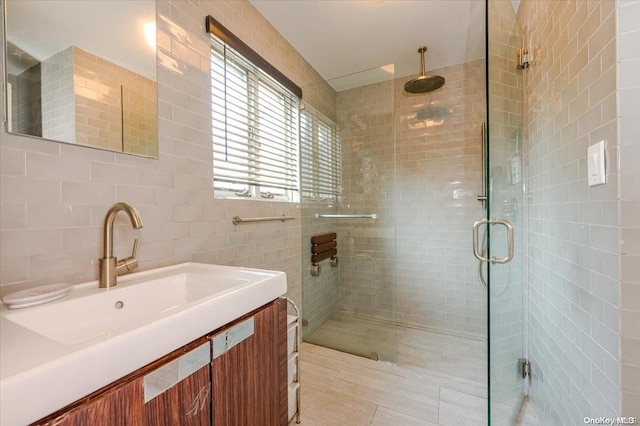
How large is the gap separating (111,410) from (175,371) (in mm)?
137

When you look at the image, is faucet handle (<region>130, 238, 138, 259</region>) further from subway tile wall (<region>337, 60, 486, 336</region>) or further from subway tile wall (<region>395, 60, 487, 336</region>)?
subway tile wall (<region>395, 60, 487, 336</region>)

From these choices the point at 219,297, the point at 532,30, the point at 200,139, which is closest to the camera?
the point at 219,297

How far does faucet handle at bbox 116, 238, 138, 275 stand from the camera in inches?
39.5

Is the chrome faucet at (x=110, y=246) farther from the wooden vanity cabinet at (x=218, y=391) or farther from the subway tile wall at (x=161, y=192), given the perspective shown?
the wooden vanity cabinet at (x=218, y=391)

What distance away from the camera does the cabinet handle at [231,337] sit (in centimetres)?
75

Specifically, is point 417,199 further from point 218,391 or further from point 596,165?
point 218,391

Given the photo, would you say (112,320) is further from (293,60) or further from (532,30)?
(532,30)

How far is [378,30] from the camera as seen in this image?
6.68ft

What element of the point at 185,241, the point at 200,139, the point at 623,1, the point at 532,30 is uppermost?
the point at 532,30

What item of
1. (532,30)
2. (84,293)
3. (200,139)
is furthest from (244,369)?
(532,30)

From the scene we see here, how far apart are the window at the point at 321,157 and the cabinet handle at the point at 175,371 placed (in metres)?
1.82

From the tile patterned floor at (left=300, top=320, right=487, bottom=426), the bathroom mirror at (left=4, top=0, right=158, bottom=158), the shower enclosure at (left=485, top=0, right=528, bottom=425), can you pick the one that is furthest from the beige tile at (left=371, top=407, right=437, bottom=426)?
the bathroom mirror at (left=4, top=0, right=158, bottom=158)

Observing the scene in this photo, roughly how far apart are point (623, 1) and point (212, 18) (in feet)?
5.73

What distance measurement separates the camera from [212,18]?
1.46 meters
